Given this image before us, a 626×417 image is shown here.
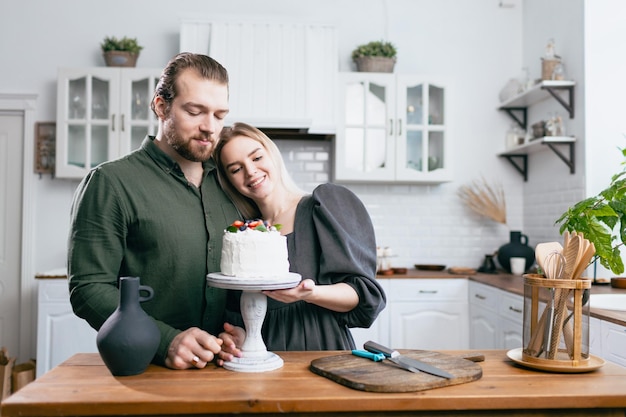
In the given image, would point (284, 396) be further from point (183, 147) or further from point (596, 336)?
point (596, 336)

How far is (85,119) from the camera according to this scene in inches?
173

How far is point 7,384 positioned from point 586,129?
4016 millimetres

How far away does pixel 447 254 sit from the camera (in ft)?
16.3

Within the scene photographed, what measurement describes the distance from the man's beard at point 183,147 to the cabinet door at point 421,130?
289cm

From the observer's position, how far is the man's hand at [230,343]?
1611 millimetres

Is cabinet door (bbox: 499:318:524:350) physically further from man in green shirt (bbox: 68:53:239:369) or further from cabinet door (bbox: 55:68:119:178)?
cabinet door (bbox: 55:68:119:178)

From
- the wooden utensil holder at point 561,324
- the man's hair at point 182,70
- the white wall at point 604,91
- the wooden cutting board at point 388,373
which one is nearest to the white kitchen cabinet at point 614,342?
the wooden utensil holder at point 561,324

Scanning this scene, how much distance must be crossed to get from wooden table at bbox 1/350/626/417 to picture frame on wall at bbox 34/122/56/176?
135 inches

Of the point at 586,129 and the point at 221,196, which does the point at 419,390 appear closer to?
the point at 221,196

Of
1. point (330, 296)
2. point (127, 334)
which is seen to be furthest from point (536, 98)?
point (127, 334)

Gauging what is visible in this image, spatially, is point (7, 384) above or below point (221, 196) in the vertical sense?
below

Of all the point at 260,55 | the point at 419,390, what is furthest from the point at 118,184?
the point at 260,55

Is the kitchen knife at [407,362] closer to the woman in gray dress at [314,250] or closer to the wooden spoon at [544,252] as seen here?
the woman in gray dress at [314,250]

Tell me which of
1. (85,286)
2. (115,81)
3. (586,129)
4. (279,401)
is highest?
(115,81)
